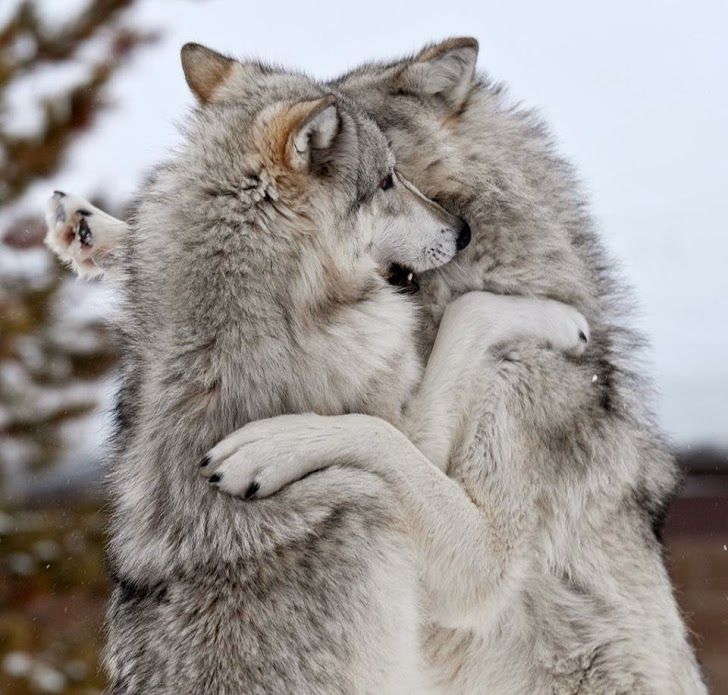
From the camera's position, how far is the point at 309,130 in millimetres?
2984

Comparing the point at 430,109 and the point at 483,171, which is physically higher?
the point at 430,109

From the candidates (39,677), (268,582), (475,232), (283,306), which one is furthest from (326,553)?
(39,677)

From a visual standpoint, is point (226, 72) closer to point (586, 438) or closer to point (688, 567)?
point (586, 438)

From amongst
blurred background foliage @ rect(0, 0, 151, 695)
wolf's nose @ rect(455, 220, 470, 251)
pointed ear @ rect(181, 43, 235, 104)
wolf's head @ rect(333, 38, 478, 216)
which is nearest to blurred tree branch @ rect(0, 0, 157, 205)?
blurred background foliage @ rect(0, 0, 151, 695)

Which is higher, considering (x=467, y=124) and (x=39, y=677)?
(x=467, y=124)

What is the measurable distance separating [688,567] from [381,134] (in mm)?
4424

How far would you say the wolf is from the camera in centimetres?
313

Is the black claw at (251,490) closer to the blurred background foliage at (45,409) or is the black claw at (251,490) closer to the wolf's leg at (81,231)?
the wolf's leg at (81,231)

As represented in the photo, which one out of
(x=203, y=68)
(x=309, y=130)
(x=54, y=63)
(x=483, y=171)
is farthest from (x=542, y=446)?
(x=54, y=63)

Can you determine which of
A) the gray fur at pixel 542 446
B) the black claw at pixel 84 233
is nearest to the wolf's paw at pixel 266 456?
the gray fur at pixel 542 446

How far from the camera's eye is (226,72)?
3551 millimetres

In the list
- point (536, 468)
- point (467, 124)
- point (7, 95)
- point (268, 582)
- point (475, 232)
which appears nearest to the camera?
point (268, 582)

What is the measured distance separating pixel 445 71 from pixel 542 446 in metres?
1.34

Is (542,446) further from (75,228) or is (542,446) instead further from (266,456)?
(75,228)
